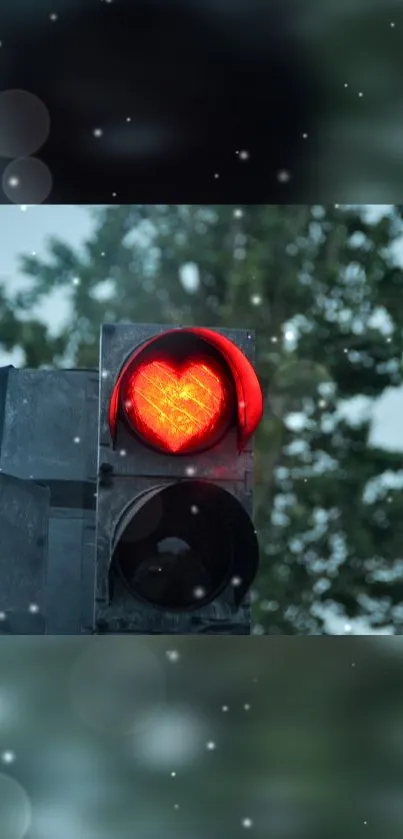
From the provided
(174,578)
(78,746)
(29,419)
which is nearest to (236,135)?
(29,419)

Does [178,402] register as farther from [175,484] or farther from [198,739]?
[198,739]

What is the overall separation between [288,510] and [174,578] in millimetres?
12248

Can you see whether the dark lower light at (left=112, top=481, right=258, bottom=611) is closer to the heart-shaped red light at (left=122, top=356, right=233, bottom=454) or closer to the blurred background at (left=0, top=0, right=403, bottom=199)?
the heart-shaped red light at (left=122, top=356, right=233, bottom=454)

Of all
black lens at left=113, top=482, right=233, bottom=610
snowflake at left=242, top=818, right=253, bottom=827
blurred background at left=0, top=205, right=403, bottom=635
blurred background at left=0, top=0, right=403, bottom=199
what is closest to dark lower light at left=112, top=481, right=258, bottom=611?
black lens at left=113, top=482, right=233, bottom=610

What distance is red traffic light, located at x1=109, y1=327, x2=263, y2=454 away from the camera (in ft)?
8.04

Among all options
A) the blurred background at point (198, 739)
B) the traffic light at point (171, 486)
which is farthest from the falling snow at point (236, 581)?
the blurred background at point (198, 739)

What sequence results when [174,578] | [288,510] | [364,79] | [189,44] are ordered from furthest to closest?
[288,510], [364,79], [189,44], [174,578]

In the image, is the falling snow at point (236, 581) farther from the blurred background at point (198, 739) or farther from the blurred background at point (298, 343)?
the blurred background at point (298, 343)

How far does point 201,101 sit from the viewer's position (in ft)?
9.19

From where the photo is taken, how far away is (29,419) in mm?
2916

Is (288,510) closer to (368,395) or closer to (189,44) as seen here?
(368,395)

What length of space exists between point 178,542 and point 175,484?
4.3 inches

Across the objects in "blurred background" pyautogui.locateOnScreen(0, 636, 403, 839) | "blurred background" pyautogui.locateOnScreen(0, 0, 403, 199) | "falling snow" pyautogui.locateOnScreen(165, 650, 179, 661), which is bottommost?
"blurred background" pyautogui.locateOnScreen(0, 636, 403, 839)

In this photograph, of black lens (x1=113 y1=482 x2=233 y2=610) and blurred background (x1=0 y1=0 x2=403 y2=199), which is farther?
blurred background (x1=0 y1=0 x2=403 y2=199)
